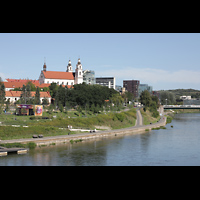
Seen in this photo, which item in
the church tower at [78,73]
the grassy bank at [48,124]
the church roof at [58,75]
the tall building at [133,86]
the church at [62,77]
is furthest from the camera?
the tall building at [133,86]

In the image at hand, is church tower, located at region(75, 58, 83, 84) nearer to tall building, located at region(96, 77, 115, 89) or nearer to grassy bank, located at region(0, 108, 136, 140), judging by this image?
tall building, located at region(96, 77, 115, 89)

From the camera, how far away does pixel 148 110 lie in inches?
3349

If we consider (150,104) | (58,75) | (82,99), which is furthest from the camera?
(58,75)

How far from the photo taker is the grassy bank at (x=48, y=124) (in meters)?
35.7

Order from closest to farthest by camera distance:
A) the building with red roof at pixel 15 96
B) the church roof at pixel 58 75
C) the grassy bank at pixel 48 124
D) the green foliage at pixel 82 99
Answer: the grassy bank at pixel 48 124
the green foliage at pixel 82 99
the building with red roof at pixel 15 96
the church roof at pixel 58 75

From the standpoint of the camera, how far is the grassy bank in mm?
35688

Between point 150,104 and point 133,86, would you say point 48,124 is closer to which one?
point 150,104

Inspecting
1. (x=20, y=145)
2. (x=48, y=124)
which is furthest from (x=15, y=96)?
(x=20, y=145)

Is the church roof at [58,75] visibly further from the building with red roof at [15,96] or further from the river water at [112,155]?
the river water at [112,155]

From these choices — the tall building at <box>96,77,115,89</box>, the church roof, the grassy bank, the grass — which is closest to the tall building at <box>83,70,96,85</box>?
the tall building at <box>96,77,115,89</box>

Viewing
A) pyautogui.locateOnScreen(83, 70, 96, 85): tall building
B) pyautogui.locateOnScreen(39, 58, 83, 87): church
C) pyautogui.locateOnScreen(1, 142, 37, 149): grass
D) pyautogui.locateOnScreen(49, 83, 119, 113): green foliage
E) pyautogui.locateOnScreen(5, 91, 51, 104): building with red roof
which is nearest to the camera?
pyautogui.locateOnScreen(1, 142, 37, 149): grass

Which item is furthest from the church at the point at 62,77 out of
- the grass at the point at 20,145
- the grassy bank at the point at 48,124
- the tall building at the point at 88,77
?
the grass at the point at 20,145

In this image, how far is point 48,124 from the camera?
43.3m
